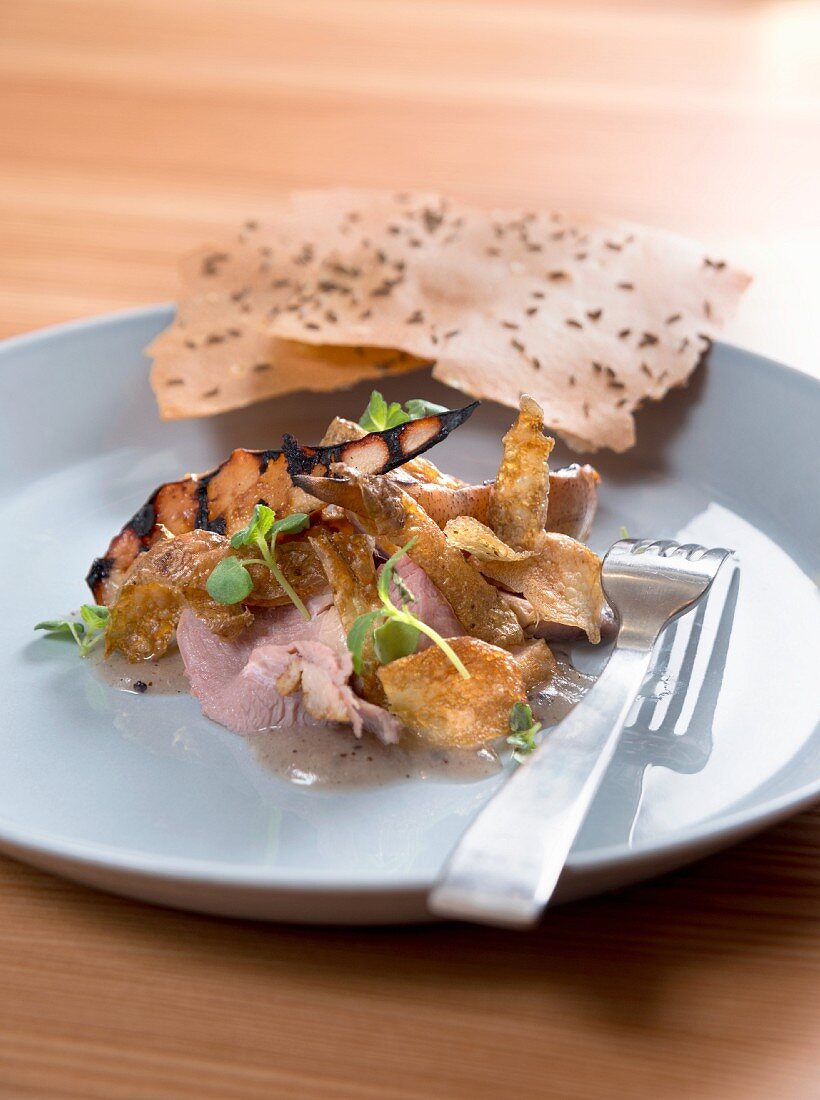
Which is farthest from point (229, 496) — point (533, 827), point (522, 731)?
point (533, 827)

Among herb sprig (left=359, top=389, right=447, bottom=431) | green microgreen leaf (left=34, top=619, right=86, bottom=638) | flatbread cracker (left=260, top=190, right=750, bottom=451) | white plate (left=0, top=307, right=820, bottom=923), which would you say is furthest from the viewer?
flatbread cracker (left=260, top=190, right=750, bottom=451)

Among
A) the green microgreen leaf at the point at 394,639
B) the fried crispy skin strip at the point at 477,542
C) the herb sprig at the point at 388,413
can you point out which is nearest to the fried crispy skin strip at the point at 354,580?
the green microgreen leaf at the point at 394,639

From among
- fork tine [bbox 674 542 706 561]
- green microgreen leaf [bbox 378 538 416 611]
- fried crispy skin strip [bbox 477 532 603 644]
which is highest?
fork tine [bbox 674 542 706 561]

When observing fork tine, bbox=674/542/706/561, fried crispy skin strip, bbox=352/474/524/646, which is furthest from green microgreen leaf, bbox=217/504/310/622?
fork tine, bbox=674/542/706/561

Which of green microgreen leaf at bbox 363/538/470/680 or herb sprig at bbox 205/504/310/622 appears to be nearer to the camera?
green microgreen leaf at bbox 363/538/470/680

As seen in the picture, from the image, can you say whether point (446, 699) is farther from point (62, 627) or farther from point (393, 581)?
point (62, 627)

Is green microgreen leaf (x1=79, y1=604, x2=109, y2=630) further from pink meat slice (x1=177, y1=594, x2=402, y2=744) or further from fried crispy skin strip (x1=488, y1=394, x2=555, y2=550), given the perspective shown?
fried crispy skin strip (x1=488, y1=394, x2=555, y2=550)

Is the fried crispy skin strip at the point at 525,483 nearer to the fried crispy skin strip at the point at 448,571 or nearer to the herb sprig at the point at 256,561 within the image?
the fried crispy skin strip at the point at 448,571
